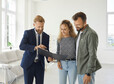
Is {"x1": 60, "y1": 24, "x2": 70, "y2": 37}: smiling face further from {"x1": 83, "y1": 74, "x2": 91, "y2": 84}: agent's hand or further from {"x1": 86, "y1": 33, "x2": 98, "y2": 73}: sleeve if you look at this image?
{"x1": 83, "y1": 74, "x2": 91, "y2": 84}: agent's hand

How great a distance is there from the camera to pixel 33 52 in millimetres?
1840

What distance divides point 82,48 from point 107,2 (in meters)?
6.41

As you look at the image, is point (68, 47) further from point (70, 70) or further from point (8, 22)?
point (8, 22)

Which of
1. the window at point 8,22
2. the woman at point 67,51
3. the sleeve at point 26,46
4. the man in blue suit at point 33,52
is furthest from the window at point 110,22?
the sleeve at point 26,46

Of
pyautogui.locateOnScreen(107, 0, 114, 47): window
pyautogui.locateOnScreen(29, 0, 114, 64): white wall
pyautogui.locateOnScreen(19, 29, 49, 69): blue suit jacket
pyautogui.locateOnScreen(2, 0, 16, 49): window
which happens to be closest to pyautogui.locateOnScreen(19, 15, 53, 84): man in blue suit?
pyautogui.locateOnScreen(19, 29, 49, 69): blue suit jacket

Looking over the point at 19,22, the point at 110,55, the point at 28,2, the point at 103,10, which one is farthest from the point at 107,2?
the point at 19,22

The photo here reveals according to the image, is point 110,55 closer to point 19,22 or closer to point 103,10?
point 103,10

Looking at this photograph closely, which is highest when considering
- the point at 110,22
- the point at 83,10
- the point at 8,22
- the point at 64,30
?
the point at 83,10

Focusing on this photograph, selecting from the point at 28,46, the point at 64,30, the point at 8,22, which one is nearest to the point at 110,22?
the point at 8,22

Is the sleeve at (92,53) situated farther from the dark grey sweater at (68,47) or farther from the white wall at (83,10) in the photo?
the white wall at (83,10)

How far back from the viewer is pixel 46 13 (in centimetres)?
776

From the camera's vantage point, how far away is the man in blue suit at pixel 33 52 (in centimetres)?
177

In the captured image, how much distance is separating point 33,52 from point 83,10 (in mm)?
5917

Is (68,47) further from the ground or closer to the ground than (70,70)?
further from the ground
